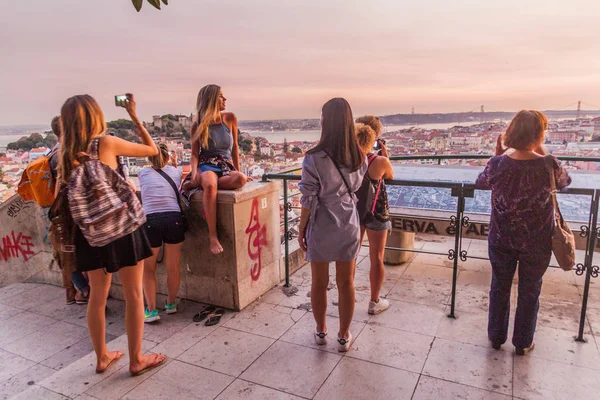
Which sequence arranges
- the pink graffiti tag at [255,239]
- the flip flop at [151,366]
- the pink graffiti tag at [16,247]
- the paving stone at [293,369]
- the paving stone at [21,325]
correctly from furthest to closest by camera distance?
the pink graffiti tag at [16,247] < the paving stone at [21,325] < the pink graffiti tag at [255,239] < the flip flop at [151,366] < the paving stone at [293,369]

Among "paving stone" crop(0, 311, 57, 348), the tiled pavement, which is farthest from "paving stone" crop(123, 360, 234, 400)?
"paving stone" crop(0, 311, 57, 348)

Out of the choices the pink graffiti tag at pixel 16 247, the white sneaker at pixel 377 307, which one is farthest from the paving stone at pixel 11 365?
the white sneaker at pixel 377 307

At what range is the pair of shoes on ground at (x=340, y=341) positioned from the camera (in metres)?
3.11

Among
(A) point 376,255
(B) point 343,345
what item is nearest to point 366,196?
(A) point 376,255

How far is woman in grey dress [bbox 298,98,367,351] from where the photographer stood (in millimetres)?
2781

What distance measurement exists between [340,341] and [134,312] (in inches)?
63.3

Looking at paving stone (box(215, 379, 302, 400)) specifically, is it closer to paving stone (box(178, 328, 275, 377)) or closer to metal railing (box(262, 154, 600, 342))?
paving stone (box(178, 328, 275, 377))

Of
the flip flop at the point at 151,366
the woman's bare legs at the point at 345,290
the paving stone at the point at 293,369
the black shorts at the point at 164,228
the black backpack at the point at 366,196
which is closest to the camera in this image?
the paving stone at the point at 293,369

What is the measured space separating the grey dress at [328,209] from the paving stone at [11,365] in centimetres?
310

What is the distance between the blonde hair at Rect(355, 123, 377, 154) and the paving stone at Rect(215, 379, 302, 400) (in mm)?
1939

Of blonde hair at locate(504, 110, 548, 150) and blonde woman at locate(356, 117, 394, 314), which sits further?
blonde woman at locate(356, 117, 394, 314)

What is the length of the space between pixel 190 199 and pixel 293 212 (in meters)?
1.33

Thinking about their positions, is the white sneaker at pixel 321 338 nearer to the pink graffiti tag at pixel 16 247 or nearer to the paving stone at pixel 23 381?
the paving stone at pixel 23 381

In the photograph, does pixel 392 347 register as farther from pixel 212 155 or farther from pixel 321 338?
pixel 212 155
